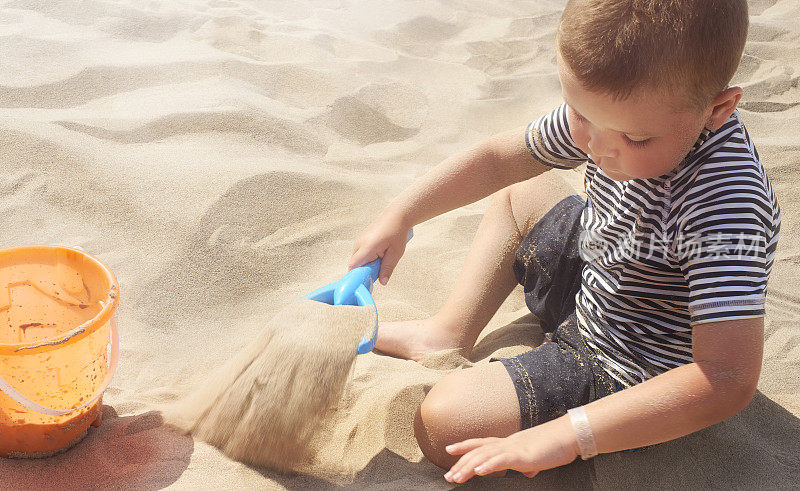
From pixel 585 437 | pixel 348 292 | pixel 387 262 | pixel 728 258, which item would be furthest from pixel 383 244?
pixel 728 258

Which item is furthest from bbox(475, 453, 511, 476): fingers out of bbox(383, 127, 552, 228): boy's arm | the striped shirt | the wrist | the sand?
bbox(383, 127, 552, 228): boy's arm

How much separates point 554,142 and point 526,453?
71 cm

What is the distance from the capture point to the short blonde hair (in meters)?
1.04

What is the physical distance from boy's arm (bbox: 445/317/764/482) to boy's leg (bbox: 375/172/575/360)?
1.65 feet

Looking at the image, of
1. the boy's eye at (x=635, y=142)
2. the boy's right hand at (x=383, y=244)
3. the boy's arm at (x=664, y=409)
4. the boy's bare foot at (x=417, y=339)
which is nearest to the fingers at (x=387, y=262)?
the boy's right hand at (x=383, y=244)

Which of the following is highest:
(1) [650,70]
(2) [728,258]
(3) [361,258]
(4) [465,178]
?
(1) [650,70]

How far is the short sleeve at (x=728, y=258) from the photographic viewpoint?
3.68 feet

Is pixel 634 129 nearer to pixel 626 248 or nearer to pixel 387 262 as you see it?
pixel 626 248

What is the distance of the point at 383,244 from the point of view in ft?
5.34

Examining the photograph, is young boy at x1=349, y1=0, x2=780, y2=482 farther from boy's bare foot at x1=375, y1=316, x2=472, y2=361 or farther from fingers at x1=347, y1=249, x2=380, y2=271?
boy's bare foot at x1=375, y1=316, x2=472, y2=361

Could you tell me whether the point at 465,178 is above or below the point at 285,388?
above

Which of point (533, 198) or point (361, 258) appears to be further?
point (533, 198)

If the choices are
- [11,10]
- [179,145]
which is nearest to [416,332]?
[179,145]

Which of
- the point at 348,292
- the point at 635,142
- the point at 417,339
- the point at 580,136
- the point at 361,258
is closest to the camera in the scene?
the point at 635,142
